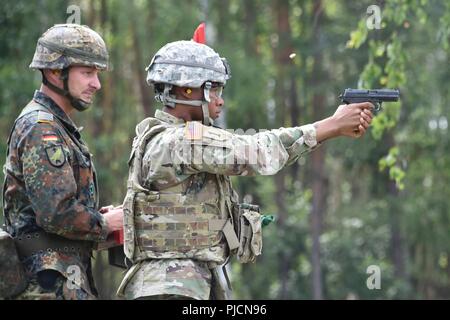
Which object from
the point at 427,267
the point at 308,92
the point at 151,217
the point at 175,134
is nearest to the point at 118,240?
the point at 151,217

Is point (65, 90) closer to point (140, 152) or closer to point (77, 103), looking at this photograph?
point (77, 103)

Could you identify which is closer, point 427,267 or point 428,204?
point 428,204

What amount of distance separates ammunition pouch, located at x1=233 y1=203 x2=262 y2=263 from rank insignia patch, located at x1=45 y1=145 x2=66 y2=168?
103 cm

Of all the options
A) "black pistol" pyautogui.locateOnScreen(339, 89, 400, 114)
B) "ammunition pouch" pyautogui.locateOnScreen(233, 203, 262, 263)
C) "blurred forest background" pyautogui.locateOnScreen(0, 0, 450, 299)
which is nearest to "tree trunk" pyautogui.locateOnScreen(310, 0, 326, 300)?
"blurred forest background" pyautogui.locateOnScreen(0, 0, 450, 299)

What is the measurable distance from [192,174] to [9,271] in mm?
1166

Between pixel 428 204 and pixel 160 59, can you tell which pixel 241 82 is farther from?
pixel 160 59

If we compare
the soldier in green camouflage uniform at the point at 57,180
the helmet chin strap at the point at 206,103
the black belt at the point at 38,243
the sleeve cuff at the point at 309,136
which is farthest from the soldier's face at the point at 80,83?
the sleeve cuff at the point at 309,136

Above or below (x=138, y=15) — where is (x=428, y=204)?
below

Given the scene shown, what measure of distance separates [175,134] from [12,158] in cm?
97

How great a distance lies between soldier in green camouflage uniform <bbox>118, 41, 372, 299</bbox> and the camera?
21.0ft

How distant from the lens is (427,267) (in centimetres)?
2920

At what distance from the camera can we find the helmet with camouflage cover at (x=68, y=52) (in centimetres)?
680

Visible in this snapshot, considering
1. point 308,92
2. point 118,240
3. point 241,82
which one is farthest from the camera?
point 308,92

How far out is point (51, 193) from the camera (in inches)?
252
